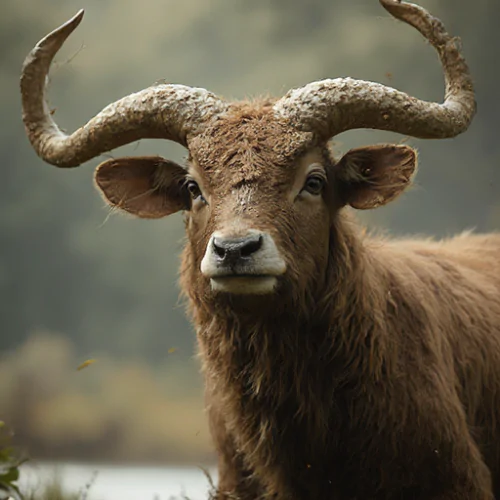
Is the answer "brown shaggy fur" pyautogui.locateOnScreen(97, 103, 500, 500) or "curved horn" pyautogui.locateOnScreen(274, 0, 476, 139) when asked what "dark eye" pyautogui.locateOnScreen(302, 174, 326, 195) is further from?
"curved horn" pyautogui.locateOnScreen(274, 0, 476, 139)

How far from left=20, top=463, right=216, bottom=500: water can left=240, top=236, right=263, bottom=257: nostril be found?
9.99ft

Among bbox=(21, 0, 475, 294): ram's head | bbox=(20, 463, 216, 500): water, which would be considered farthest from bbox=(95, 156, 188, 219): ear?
bbox=(20, 463, 216, 500): water

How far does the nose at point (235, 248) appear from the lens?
4.58 metres

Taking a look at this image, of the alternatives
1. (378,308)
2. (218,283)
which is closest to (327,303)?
(378,308)

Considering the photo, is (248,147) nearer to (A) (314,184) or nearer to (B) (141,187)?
(A) (314,184)

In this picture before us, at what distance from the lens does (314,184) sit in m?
5.31

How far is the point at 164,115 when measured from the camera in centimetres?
559

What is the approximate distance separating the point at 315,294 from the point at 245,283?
0.80 metres

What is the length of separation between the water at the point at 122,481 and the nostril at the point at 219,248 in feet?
9.68

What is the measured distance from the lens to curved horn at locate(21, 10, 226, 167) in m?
5.52

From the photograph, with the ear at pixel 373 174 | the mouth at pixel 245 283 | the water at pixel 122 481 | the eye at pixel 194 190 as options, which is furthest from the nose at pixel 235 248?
the water at pixel 122 481

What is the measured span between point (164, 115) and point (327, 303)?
158cm

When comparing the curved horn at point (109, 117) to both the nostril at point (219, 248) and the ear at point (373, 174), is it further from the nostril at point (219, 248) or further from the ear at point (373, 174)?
the nostril at point (219, 248)

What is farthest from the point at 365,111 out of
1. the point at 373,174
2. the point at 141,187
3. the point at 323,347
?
the point at 141,187
